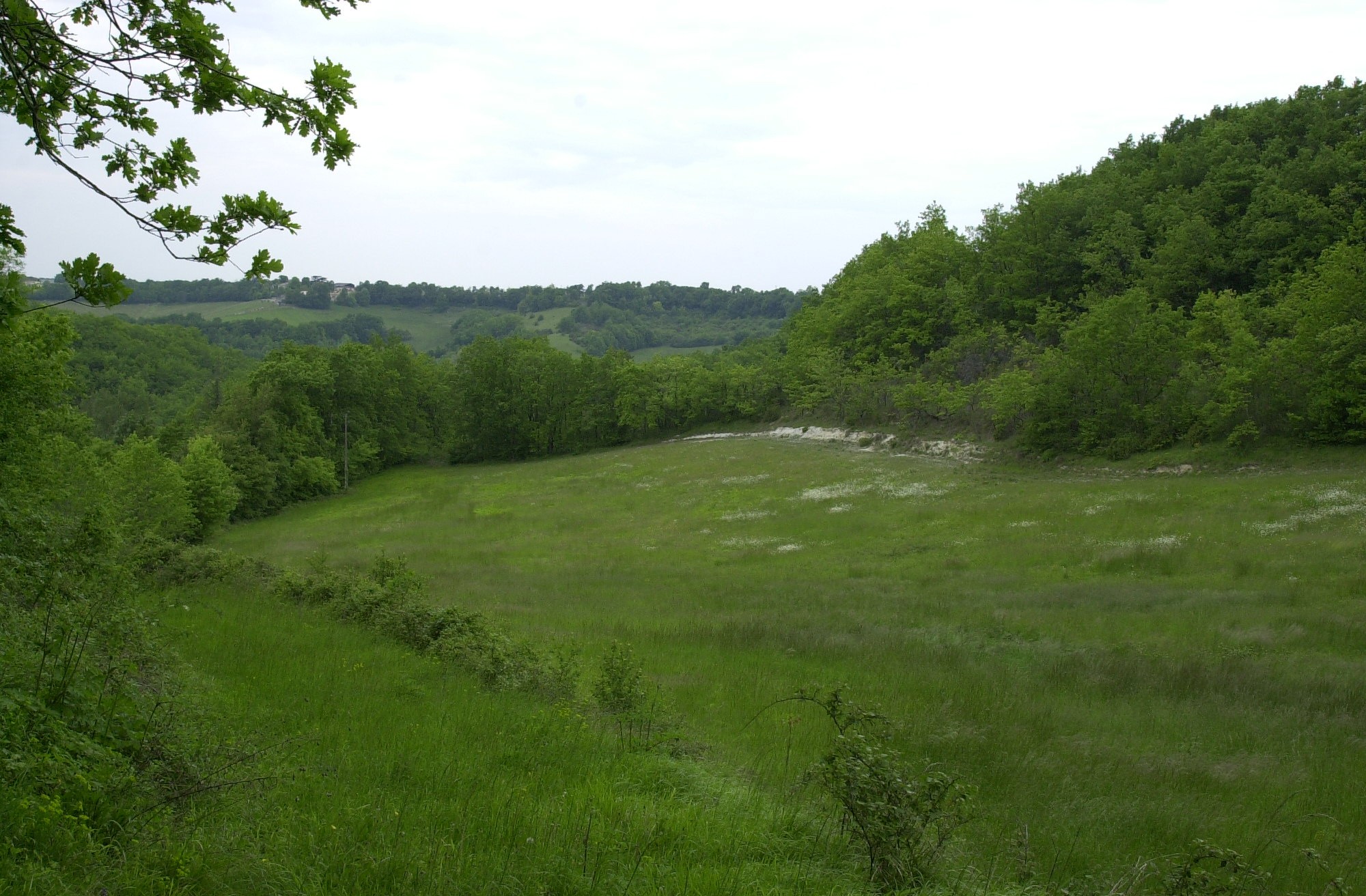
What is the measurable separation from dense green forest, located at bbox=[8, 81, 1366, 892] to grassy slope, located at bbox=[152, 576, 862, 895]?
701 mm

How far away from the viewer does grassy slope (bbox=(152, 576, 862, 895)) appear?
473 centimetres

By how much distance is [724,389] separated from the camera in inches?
3735

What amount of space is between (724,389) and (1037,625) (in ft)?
258

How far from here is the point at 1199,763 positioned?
9469mm

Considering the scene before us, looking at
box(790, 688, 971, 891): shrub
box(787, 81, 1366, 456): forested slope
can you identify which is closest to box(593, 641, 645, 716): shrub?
box(790, 688, 971, 891): shrub

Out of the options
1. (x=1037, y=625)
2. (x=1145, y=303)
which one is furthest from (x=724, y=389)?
(x=1037, y=625)

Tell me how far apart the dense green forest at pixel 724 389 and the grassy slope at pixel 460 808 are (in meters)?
0.70

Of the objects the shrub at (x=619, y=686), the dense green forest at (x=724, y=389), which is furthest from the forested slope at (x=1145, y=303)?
the shrub at (x=619, y=686)

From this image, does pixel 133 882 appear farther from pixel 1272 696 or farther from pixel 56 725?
pixel 1272 696

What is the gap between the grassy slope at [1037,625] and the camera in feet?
28.1

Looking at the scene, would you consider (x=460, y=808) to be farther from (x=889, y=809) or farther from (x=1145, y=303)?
(x=1145, y=303)

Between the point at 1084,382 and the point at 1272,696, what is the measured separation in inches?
1470

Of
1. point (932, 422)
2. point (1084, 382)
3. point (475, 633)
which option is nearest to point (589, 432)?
point (932, 422)

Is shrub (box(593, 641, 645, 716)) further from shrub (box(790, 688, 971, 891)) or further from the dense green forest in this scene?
the dense green forest
